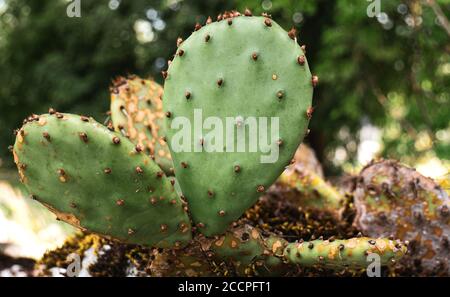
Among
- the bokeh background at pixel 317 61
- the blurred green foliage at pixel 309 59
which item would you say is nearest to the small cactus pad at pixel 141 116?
the bokeh background at pixel 317 61

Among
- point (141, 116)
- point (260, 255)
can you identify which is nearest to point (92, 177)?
point (260, 255)

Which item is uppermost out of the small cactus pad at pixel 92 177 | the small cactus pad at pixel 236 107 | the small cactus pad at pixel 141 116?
the small cactus pad at pixel 141 116

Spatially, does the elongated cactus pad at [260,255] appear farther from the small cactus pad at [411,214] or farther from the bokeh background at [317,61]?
the bokeh background at [317,61]

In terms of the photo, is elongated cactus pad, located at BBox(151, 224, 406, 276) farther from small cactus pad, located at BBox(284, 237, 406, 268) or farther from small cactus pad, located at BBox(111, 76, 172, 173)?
small cactus pad, located at BBox(111, 76, 172, 173)

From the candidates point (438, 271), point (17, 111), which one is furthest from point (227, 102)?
point (17, 111)

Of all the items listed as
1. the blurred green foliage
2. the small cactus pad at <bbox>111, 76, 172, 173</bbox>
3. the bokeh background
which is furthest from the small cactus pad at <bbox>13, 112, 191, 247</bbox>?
the blurred green foliage

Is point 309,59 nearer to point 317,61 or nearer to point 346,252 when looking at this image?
point 317,61
